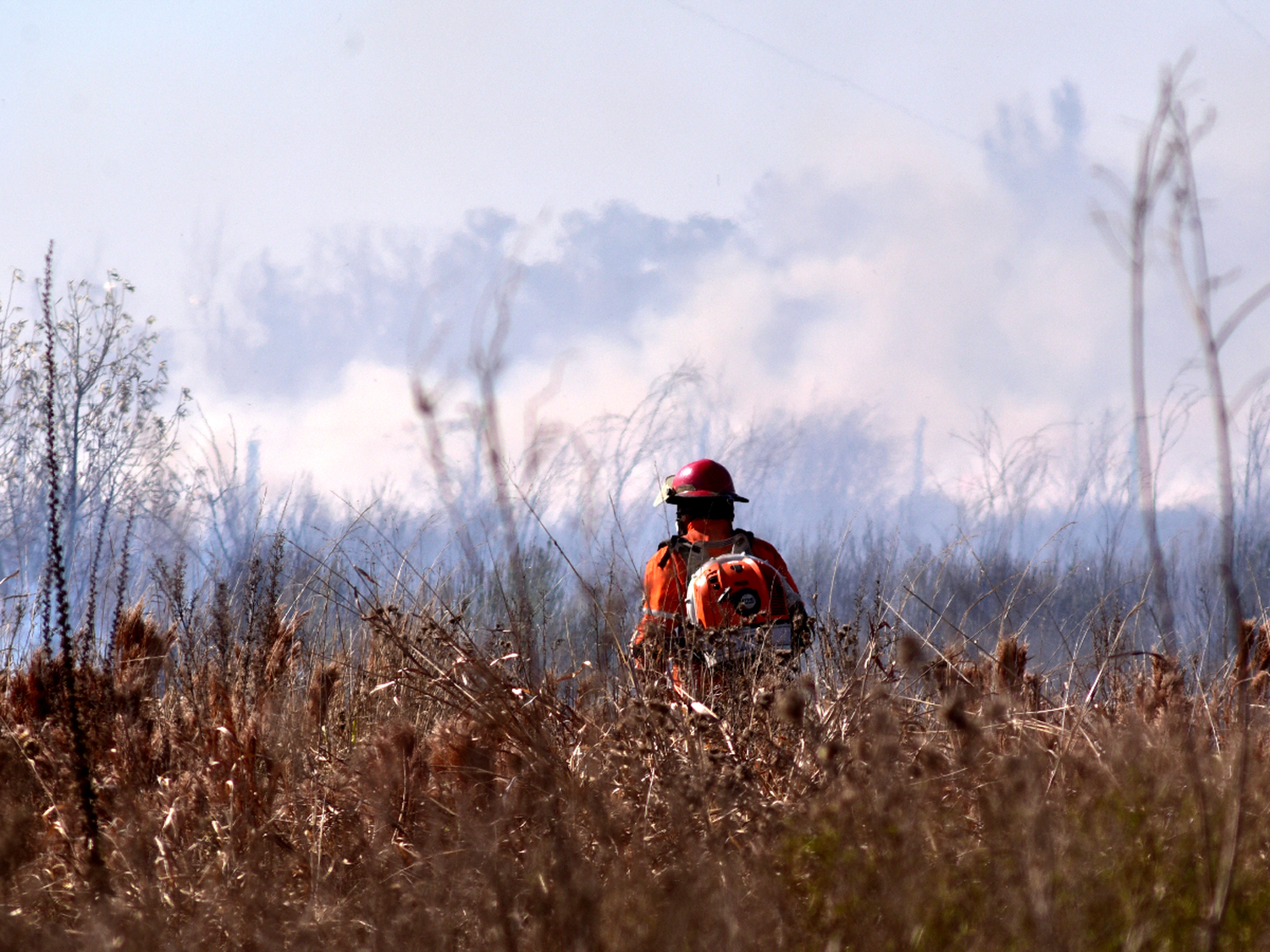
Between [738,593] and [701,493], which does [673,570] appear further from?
[701,493]

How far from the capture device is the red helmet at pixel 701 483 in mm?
5688

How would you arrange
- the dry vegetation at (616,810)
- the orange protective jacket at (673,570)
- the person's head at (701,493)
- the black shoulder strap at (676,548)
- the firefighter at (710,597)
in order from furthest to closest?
the person's head at (701,493), the black shoulder strap at (676,548), the orange protective jacket at (673,570), the firefighter at (710,597), the dry vegetation at (616,810)

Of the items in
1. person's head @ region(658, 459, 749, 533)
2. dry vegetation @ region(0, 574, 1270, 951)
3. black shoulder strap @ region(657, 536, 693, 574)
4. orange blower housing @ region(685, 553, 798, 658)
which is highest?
person's head @ region(658, 459, 749, 533)

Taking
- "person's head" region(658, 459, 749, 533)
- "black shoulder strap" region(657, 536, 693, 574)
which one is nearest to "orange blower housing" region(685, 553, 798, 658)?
"black shoulder strap" region(657, 536, 693, 574)

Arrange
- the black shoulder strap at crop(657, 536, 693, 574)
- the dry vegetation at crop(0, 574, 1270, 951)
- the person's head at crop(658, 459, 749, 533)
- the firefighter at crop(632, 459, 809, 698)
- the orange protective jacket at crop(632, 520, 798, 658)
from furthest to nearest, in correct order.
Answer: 1. the person's head at crop(658, 459, 749, 533)
2. the black shoulder strap at crop(657, 536, 693, 574)
3. the orange protective jacket at crop(632, 520, 798, 658)
4. the firefighter at crop(632, 459, 809, 698)
5. the dry vegetation at crop(0, 574, 1270, 951)

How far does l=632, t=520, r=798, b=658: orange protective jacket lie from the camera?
14.8 ft

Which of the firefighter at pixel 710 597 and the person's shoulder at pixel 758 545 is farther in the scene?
the person's shoulder at pixel 758 545

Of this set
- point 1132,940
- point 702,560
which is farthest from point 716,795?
point 702,560

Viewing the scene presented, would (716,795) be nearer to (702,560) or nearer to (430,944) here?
(430,944)

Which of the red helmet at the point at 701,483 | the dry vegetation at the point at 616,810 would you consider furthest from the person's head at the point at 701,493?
the dry vegetation at the point at 616,810

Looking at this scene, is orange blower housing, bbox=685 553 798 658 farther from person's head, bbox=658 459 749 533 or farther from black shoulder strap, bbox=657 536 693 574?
person's head, bbox=658 459 749 533

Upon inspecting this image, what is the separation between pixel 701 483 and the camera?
573 cm

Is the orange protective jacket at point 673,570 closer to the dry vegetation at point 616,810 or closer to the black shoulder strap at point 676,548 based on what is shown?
the black shoulder strap at point 676,548

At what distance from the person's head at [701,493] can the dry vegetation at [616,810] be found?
1.61m
